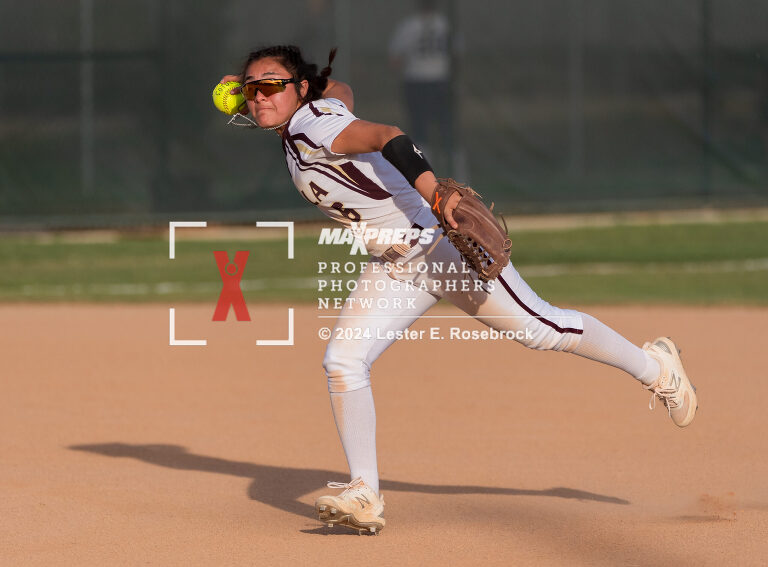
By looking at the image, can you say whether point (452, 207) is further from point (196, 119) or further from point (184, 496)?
point (196, 119)

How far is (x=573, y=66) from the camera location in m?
15.3

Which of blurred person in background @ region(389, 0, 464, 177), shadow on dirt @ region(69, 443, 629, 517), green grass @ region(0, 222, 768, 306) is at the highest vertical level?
blurred person in background @ region(389, 0, 464, 177)

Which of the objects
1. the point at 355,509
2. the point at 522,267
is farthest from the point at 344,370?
the point at 522,267

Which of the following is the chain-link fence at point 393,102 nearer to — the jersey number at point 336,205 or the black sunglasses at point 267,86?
the black sunglasses at point 267,86

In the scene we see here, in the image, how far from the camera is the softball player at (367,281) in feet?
14.7

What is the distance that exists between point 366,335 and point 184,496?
1204 mm

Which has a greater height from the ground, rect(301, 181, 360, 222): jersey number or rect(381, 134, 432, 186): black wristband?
rect(381, 134, 432, 186): black wristband

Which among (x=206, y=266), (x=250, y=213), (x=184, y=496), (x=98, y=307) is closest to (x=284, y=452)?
(x=184, y=496)

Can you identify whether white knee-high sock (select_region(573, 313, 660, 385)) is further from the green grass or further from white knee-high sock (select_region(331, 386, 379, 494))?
the green grass

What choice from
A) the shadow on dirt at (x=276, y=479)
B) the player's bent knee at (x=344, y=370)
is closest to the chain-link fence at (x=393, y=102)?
the shadow on dirt at (x=276, y=479)

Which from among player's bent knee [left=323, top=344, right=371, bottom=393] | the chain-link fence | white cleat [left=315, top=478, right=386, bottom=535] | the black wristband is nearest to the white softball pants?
player's bent knee [left=323, top=344, right=371, bottom=393]

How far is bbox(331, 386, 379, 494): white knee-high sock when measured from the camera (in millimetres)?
4551

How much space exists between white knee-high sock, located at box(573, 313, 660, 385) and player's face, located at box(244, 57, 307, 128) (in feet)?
4.16

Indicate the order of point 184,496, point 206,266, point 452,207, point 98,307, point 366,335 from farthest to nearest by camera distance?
1. point 206,266
2. point 98,307
3. point 184,496
4. point 366,335
5. point 452,207
